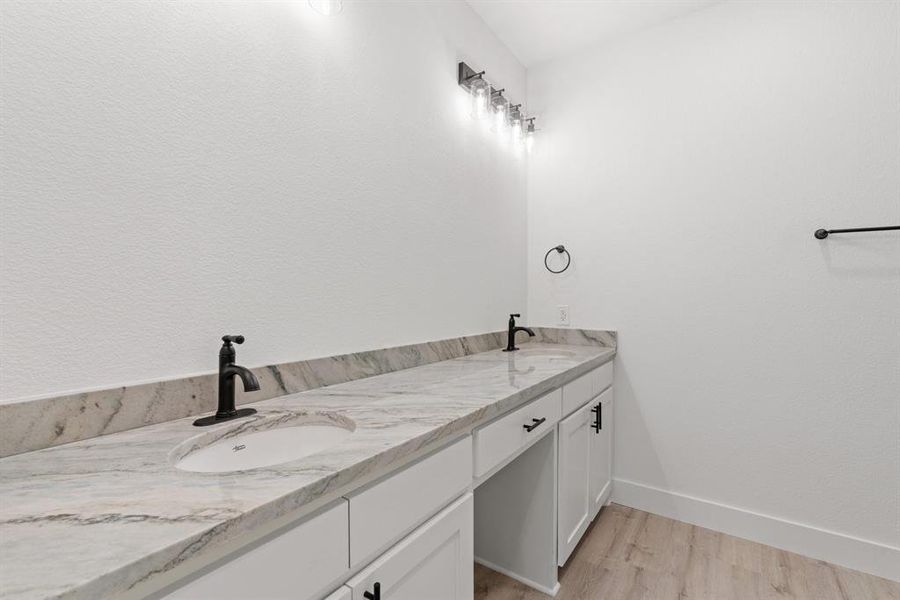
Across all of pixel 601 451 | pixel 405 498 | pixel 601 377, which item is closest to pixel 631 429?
pixel 601 451

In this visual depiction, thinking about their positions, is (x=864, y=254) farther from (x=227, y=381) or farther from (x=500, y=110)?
(x=227, y=381)

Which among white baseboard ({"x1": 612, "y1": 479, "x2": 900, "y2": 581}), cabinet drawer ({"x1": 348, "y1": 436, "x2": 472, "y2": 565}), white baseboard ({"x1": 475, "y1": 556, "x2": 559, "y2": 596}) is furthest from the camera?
white baseboard ({"x1": 612, "y1": 479, "x2": 900, "y2": 581})

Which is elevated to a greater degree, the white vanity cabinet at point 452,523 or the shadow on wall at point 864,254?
the shadow on wall at point 864,254

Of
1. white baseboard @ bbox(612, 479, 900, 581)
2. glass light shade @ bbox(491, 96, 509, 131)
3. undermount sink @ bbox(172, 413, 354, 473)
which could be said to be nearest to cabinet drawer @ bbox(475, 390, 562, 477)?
undermount sink @ bbox(172, 413, 354, 473)

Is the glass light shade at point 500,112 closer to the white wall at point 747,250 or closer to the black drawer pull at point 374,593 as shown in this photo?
the white wall at point 747,250

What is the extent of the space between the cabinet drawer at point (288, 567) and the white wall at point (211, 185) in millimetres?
534

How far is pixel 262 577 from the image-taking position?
55cm

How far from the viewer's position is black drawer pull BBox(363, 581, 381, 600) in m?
0.69

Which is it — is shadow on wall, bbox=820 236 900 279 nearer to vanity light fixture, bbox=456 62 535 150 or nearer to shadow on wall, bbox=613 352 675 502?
shadow on wall, bbox=613 352 675 502

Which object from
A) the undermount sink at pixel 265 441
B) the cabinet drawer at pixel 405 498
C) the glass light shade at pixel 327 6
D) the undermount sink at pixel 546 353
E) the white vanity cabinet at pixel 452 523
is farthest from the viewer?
the undermount sink at pixel 546 353

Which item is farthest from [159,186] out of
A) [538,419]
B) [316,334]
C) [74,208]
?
[538,419]

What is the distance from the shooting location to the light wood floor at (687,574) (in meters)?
1.47

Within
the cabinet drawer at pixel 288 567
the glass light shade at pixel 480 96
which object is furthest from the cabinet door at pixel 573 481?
the glass light shade at pixel 480 96

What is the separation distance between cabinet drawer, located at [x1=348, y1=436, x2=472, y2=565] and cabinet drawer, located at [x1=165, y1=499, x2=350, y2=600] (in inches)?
1.3
